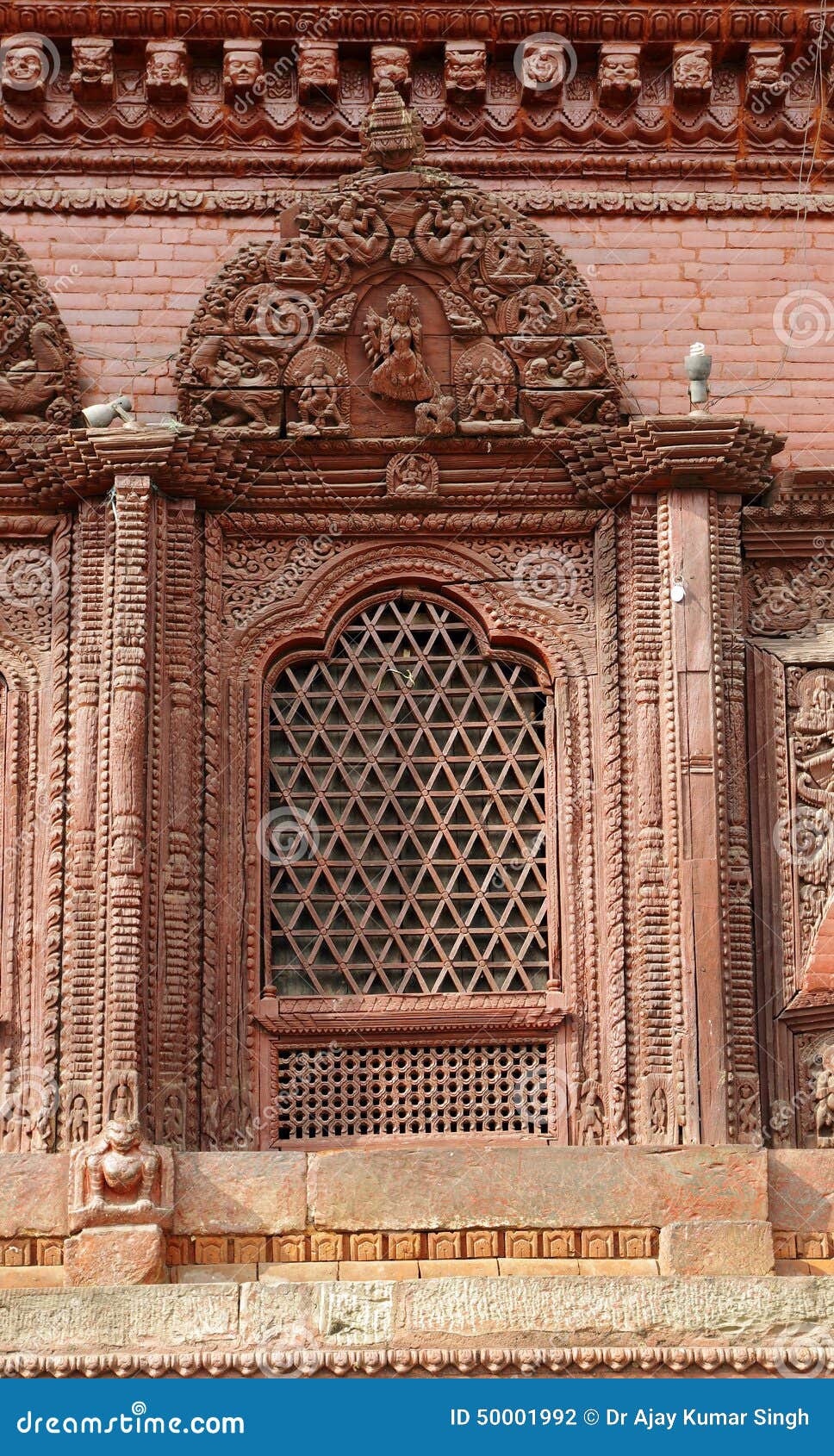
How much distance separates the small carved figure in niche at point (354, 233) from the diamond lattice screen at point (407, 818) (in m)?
1.74

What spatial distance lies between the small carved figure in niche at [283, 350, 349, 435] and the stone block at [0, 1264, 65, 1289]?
4.10 m

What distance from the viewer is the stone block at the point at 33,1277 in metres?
10.2

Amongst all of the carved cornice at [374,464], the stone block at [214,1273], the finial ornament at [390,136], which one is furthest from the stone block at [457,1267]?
the finial ornament at [390,136]

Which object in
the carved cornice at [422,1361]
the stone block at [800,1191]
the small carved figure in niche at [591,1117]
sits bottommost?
the carved cornice at [422,1361]

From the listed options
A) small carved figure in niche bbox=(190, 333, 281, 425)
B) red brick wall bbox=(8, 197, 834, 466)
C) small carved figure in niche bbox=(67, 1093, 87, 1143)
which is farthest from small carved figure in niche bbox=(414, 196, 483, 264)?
small carved figure in niche bbox=(67, 1093, 87, 1143)

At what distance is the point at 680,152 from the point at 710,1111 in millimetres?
4958

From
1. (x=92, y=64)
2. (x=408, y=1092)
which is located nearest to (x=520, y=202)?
(x=92, y=64)

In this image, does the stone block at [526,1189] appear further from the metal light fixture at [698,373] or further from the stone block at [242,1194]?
the metal light fixture at [698,373]

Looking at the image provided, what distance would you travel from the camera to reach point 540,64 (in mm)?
12484

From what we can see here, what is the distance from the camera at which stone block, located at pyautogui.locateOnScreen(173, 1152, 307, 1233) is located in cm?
1022

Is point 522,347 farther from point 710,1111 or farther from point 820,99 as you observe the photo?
point 710,1111

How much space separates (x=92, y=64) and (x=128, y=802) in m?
3.91

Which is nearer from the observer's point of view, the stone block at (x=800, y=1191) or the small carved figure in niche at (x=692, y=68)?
the stone block at (x=800, y=1191)

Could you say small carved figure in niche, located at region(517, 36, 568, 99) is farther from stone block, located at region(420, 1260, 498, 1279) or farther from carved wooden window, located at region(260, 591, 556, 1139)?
stone block, located at region(420, 1260, 498, 1279)
